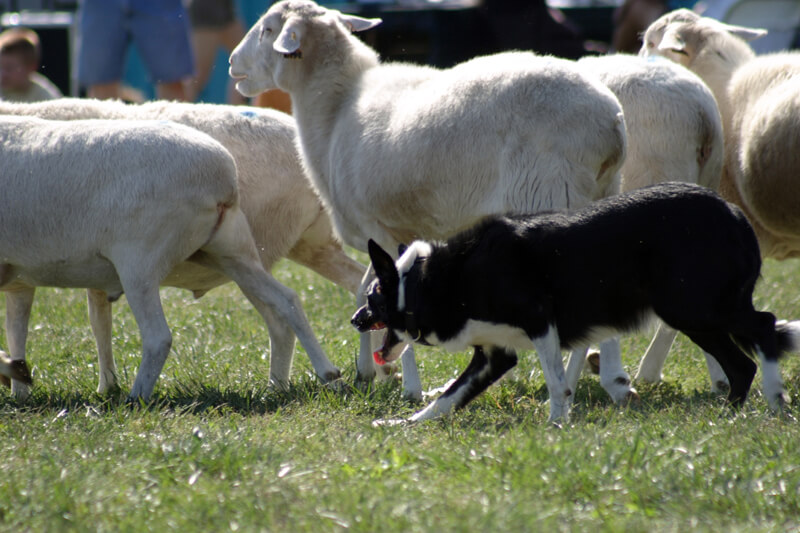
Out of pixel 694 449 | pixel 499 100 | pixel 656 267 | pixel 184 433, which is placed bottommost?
pixel 184 433

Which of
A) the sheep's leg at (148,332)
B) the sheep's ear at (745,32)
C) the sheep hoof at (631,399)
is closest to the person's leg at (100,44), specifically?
the sheep's leg at (148,332)

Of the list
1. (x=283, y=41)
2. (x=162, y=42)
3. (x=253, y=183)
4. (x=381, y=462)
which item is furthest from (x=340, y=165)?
(x=162, y=42)

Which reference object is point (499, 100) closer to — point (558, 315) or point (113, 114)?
point (558, 315)

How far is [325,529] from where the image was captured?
243cm

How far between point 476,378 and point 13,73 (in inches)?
214

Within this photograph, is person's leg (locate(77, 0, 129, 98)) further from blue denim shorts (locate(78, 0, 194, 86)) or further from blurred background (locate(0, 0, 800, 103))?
blurred background (locate(0, 0, 800, 103))

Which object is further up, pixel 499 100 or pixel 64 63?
pixel 499 100

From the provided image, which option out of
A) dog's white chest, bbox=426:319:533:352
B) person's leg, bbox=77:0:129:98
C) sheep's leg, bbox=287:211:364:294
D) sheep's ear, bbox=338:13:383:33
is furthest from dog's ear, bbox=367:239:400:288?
person's leg, bbox=77:0:129:98

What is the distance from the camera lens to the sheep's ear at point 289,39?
4547 mm

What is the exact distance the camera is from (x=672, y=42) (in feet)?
16.0

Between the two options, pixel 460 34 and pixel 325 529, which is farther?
pixel 460 34

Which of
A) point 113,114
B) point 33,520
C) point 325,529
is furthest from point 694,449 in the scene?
point 113,114

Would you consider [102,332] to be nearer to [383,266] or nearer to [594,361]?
[383,266]

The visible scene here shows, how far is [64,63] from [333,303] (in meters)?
6.86
